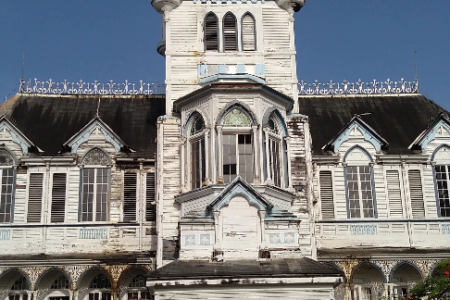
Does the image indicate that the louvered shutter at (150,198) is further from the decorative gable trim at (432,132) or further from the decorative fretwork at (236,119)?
the decorative gable trim at (432,132)

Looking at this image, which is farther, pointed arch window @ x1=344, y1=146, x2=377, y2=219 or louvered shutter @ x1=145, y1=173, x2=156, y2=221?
pointed arch window @ x1=344, y1=146, x2=377, y2=219

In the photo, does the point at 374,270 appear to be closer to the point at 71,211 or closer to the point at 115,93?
the point at 71,211

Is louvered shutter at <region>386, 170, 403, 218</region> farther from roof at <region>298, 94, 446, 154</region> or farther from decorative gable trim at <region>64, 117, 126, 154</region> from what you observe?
decorative gable trim at <region>64, 117, 126, 154</region>

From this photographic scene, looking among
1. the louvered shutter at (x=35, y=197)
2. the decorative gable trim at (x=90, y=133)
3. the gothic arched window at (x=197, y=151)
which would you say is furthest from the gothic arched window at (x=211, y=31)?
the louvered shutter at (x=35, y=197)

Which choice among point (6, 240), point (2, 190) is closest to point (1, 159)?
point (2, 190)

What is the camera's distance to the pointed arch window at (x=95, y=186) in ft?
91.7

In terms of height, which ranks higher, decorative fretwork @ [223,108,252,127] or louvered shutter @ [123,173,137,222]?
decorative fretwork @ [223,108,252,127]

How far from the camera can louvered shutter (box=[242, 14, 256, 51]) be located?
91.6ft

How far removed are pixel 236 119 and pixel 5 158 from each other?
1060cm

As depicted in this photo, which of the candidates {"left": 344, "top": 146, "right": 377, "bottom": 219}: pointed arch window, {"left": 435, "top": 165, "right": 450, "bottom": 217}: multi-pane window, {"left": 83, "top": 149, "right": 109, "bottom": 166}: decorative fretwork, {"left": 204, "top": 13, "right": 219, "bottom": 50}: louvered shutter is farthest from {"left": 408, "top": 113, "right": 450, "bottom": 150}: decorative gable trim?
{"left": 83, "top": 149, "right": 109, "bottom": 166}: decorative fretwork

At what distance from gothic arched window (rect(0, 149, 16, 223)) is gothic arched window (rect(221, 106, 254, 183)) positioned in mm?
9706

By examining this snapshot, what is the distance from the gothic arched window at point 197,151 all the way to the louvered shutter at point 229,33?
385 cm

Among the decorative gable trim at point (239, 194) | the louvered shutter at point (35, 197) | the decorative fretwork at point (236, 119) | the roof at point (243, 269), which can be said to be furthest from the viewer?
the louvered shutter at point (35, 197)

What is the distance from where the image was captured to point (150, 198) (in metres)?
28.3
